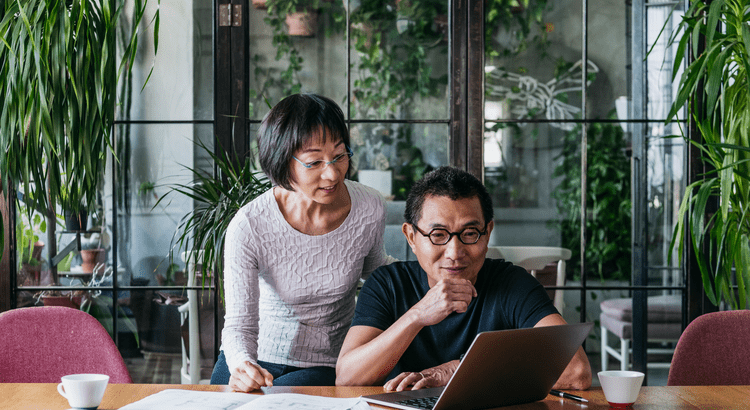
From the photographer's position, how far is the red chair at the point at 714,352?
5.82 feet

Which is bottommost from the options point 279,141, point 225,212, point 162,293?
point 162,293

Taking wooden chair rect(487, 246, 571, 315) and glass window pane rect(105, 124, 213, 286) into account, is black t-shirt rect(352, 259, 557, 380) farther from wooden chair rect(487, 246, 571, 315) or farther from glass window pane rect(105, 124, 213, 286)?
glass window pane rect(105, 124, 213, 286)

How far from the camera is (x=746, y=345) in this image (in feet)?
5.90

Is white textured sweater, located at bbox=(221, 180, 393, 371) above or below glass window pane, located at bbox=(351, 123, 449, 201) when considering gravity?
below

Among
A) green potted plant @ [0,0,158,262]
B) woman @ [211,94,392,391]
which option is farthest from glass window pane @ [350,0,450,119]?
woman @ [211,94,392,391]

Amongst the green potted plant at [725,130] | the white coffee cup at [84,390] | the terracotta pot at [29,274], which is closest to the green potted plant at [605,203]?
the green potted plant at [725,130]

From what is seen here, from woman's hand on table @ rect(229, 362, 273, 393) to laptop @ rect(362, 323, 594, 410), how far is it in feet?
0.78

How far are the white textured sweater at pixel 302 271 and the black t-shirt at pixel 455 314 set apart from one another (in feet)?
0.75

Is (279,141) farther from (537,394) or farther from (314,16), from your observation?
(314,16)

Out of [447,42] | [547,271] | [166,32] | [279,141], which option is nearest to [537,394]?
[279,141]

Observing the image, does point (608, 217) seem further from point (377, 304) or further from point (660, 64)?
point (377, 304)

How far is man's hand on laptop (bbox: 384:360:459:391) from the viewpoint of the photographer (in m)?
1.31

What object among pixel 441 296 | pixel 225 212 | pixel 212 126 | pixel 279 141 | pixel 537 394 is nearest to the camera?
pixel 537 394

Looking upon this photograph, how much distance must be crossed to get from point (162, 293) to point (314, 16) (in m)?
1.37
